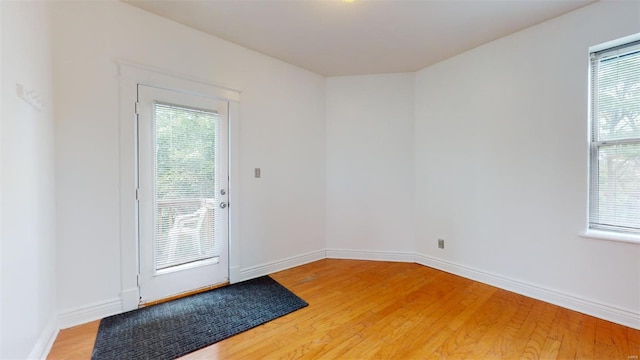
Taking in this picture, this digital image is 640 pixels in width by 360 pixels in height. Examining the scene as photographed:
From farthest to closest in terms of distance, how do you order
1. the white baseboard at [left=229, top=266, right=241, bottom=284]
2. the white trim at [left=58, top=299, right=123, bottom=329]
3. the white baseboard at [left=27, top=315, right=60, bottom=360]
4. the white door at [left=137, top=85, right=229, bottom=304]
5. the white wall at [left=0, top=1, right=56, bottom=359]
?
the white baseboard at [left=229, top=266, right=241, bottom=284]
the white door at [left=137, top=85, right=229, bottom=304]
the white trim at [left=58, top=299, right=123, bottom=329]
the white baseboard at [left=27, top=315, right=60, bottom=360]
the white wall at [left=0, top=1, right=56, bottom=359]

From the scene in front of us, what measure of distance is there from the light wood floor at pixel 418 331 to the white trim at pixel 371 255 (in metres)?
0.83

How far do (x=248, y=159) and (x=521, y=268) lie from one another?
3096 millimetres

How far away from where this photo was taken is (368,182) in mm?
3711

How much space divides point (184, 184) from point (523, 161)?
11.1ft

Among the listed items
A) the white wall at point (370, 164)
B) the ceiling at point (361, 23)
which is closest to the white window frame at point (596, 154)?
the ceiling at point (361, 23)

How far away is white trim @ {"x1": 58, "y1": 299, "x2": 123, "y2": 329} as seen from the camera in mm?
2023

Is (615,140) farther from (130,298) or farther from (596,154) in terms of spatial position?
(130,298)

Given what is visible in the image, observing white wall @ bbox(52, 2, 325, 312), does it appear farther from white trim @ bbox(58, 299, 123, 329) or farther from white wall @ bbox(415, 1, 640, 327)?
white wall @ bbox(415, 1, 640, 327)

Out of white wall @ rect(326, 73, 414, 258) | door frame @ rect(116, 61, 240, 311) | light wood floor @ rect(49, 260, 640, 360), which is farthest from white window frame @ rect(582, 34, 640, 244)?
door frame @ rect(116, 61, 240, 311)

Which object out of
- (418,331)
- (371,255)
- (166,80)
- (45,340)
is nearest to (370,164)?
(371,255)

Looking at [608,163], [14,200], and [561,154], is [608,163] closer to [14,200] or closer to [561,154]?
[561,154]

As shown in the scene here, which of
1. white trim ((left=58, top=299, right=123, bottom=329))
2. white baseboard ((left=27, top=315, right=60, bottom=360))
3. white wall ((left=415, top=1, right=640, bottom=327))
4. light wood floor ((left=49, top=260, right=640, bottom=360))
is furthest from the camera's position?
white wall ((left=415, top=1, right=640, bottom=327))

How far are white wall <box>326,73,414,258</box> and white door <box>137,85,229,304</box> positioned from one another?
62.0 inches

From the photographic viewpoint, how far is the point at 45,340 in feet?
5.79
